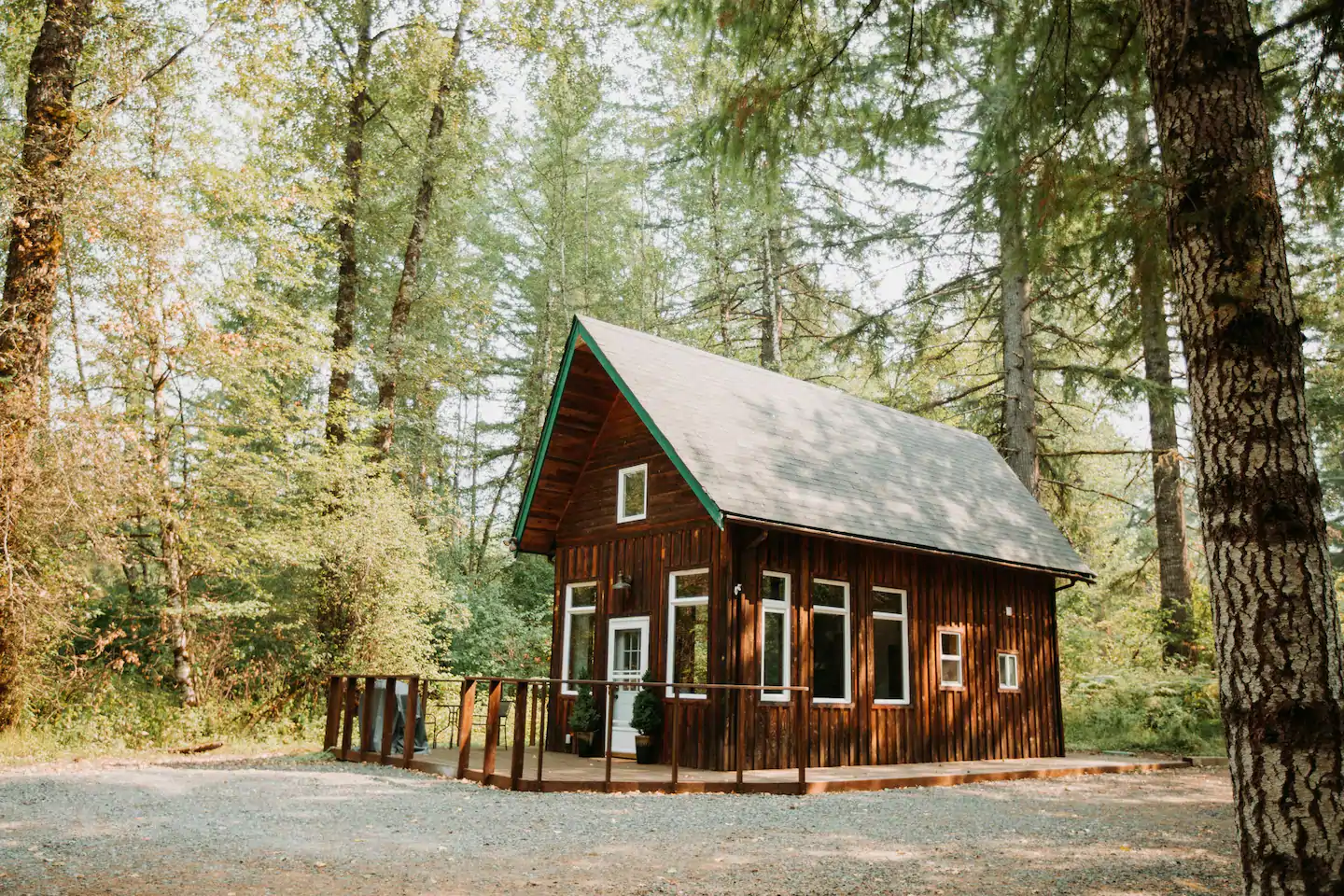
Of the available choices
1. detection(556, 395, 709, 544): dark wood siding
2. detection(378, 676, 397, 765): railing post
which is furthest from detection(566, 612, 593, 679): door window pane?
detection(378, 676, 397, 765): railing post

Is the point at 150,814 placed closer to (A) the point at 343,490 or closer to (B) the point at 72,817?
(B) the point at 72,817

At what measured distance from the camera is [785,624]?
37.1ft

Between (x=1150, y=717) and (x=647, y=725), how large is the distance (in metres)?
9.18

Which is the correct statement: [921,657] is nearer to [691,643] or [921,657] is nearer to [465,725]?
[691,643]

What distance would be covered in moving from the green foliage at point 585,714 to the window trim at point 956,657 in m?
4.66

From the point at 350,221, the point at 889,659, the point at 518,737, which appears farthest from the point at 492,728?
the point at 350,221

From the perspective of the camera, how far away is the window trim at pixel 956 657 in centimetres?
1291

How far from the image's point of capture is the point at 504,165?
2373cm

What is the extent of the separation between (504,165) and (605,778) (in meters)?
18.3

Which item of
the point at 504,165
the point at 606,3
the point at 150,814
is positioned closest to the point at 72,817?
the point at 150,814

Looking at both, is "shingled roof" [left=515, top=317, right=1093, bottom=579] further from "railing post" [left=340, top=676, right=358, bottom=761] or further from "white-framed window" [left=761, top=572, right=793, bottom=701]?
"railing post" [left=340, top=676, right=358, bottom=761]

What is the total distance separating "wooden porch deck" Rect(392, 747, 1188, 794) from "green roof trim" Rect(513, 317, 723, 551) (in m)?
2.66

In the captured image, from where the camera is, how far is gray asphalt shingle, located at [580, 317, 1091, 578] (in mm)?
11227

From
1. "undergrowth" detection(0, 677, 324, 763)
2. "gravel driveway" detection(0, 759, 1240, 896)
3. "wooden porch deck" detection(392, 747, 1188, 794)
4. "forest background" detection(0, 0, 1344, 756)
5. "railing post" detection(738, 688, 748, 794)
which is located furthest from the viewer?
"undergrowth" detection(0, 677, 324, 763)
